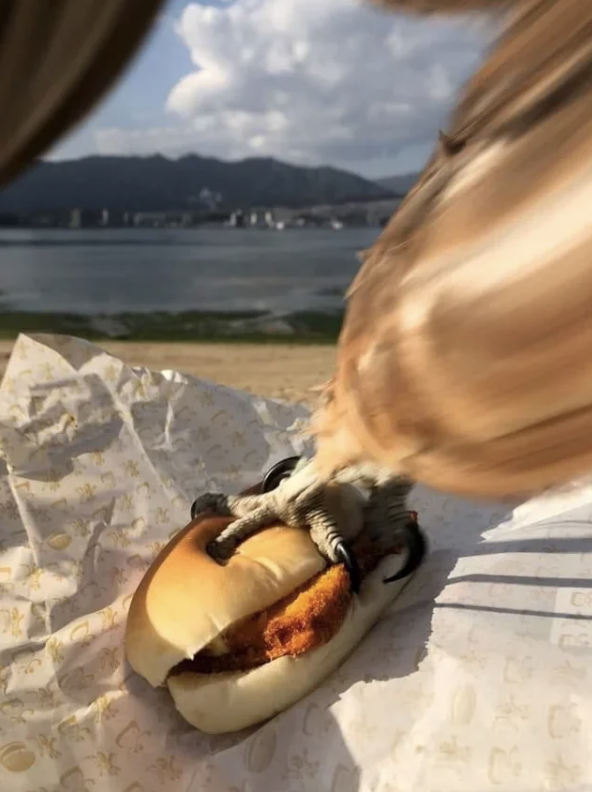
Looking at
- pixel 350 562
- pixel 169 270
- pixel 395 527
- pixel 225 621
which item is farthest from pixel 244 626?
pixel 169 270

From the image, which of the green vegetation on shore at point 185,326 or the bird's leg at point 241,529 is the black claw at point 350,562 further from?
the green vegetation on shore at point 185,326

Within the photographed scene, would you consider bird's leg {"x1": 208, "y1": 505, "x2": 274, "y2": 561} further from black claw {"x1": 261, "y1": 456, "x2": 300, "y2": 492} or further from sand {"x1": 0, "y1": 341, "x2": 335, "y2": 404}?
sand {"x1": 0, "y1": 341, "x2": 335, "y2": 404}

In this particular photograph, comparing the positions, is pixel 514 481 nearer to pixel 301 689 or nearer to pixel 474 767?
pixel 474 767

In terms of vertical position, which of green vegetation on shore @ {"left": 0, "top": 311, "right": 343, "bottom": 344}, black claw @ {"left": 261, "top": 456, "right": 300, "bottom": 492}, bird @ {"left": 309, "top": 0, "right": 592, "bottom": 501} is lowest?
black claw @ {"left": 261, "top": 456, "right": 300, "bottom": 492}

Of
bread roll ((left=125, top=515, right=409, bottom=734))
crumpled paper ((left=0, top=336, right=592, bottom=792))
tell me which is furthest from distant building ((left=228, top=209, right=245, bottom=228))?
bread roll ((left=125, top=515, right=409, bottom=734))

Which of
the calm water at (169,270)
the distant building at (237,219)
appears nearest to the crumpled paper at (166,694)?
the calm water at (169,270)

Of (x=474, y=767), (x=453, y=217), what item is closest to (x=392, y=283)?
(x=453, y=217)
